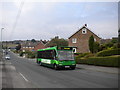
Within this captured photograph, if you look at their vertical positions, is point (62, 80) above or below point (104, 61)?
below

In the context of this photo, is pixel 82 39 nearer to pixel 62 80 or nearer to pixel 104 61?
pixel 104 61

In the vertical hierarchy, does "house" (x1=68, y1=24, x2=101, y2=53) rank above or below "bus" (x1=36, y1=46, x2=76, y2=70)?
above

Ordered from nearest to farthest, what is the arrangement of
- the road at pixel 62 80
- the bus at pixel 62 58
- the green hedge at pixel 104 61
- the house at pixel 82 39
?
1. the road at pixel 62 80
2. the green hedge at pixel 104 61
3. the bus at pixel 62 58
4. the house at pixel 82 39

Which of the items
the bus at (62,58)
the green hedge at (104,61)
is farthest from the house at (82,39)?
the bus at (62,58)

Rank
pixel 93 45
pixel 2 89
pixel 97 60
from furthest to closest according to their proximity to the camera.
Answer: pixel 93 45 < pixel 97 60 < pixel 2 89

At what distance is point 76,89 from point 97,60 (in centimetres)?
1695

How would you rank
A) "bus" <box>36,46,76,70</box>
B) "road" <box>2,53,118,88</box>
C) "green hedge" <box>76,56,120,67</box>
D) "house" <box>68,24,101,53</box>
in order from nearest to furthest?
"road" <box>2,53,118,88</box> < "green hedge" <box>76,56,120,67</box> < "bus" <box>36,46,76,70</box> < "house" <box>68,24,101,53</box>

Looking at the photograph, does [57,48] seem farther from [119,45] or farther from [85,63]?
[119,45]

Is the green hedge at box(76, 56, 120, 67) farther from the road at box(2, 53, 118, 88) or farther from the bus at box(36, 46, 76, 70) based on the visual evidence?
the road at box(2, 53, 118, 88)

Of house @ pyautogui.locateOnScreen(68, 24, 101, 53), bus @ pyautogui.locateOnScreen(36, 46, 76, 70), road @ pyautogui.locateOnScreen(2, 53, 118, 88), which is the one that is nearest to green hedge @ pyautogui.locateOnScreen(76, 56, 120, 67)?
bus @ pyautogui.locateOnScreen(36, 46, 76, 70)

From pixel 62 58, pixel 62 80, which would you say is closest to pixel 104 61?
pixel 62 58

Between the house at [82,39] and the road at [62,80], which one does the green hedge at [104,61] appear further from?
the house at [82,39]

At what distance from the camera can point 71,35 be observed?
57062 millimetres

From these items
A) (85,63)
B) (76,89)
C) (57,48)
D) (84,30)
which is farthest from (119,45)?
(84,30)
